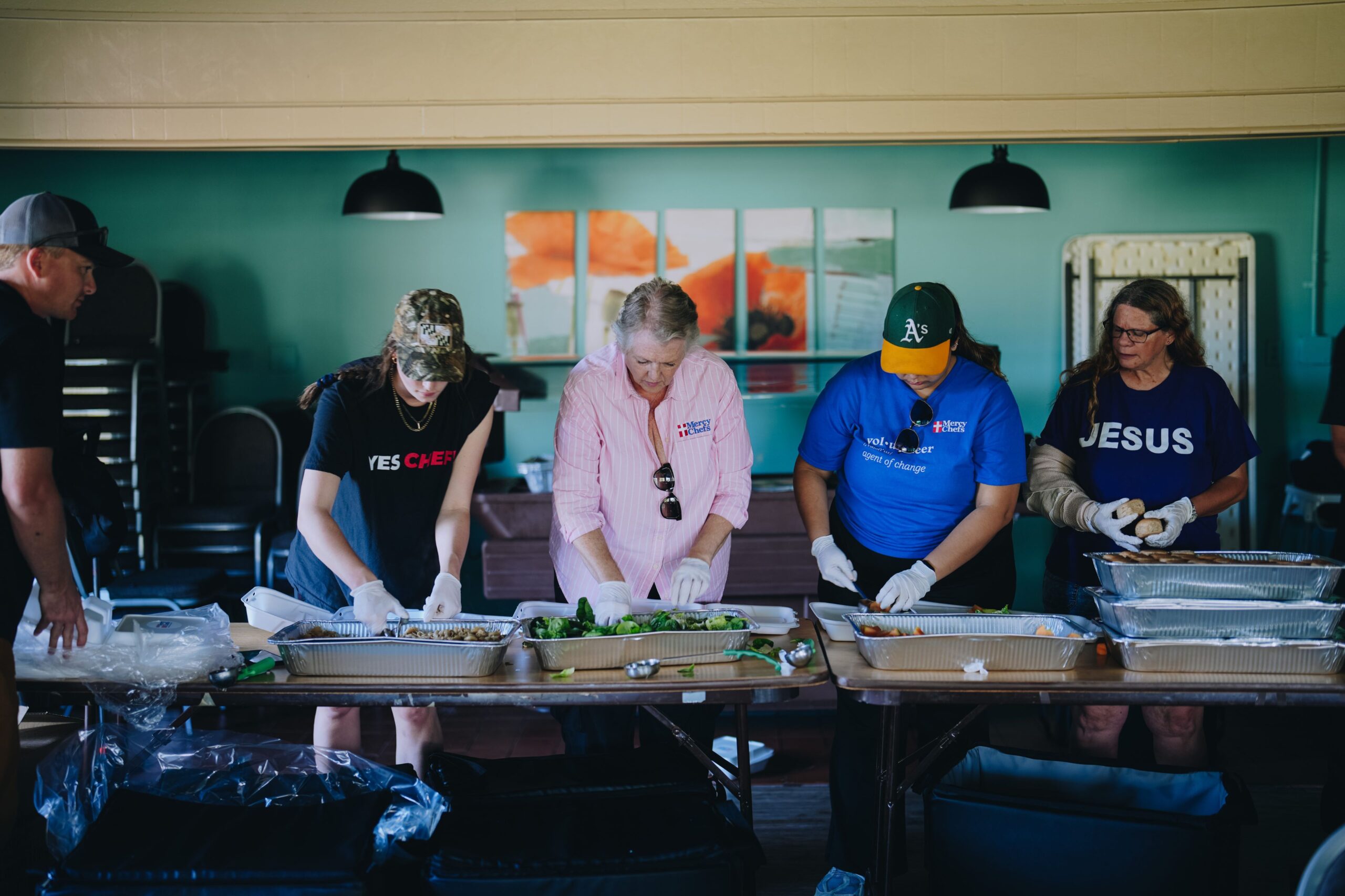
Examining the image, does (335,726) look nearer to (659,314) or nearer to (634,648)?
(634,648)

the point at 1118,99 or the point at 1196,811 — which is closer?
the point at 1196,811

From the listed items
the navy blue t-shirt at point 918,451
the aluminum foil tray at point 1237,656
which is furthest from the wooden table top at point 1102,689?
the navy blue t-shirt at point 918,451

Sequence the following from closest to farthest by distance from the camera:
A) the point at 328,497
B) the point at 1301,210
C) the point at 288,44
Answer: the point at 328,497 < the point at 288,44 < the point at 1301,210

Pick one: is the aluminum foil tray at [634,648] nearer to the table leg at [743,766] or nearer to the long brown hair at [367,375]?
the table leg at [743,766]

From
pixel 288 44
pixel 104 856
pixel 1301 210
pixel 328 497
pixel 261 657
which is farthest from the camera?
pixel 1301 210

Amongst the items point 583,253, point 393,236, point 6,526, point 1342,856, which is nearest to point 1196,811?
point 1342,856

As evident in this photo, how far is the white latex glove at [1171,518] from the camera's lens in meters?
2.66

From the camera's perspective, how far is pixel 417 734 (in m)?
2.75

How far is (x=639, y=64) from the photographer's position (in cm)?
358

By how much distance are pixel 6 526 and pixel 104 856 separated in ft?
2.27

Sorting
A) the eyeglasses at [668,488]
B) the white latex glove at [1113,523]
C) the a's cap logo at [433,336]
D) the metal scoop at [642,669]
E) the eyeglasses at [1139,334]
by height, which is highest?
the eyeglasses at [1139,334]

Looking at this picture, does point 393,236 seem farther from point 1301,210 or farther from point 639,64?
point 1301,210

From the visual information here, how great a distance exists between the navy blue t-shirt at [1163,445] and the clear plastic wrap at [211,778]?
6.08ft

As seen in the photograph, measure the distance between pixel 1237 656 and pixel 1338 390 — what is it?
1.21 metres
